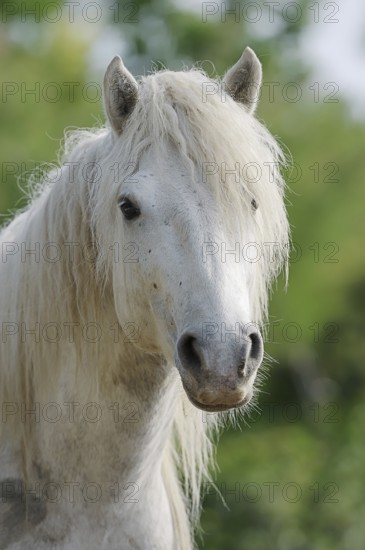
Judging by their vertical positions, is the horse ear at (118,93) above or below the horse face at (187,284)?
above

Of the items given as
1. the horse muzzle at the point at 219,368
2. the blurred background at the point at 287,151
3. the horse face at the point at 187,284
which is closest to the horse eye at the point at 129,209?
the horse face at the point at 187,284

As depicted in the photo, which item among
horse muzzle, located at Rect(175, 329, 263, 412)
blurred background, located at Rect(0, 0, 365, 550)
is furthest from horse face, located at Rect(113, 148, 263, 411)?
blurred background, located at Rect(0, 0, 365, 550)

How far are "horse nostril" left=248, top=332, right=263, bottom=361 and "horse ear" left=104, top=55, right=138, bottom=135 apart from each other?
0.97 m

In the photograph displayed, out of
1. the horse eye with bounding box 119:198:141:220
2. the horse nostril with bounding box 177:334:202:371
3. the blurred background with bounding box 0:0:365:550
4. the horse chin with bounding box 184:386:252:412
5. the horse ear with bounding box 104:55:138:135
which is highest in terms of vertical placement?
the horse ear with bounding box 104:55:138:135

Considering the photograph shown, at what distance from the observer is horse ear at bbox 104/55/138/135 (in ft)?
11.8

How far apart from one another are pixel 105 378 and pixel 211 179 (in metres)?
0.81

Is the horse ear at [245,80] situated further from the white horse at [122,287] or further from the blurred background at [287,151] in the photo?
the blurred background at [287,151]

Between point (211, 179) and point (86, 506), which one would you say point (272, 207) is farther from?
point (86, 506)

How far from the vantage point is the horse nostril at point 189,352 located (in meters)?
3.06

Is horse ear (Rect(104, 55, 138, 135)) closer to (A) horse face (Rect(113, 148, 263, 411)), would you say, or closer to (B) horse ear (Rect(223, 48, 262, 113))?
(A) horse face (Rect(113, 148, 263, 411))

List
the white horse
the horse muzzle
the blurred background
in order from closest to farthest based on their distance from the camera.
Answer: the horse muzzle → the white horse → the blurred background

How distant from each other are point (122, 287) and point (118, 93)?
682mm

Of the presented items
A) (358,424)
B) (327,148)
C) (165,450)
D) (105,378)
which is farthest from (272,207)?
(327,148)

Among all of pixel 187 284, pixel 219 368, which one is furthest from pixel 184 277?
pixel 219 368
